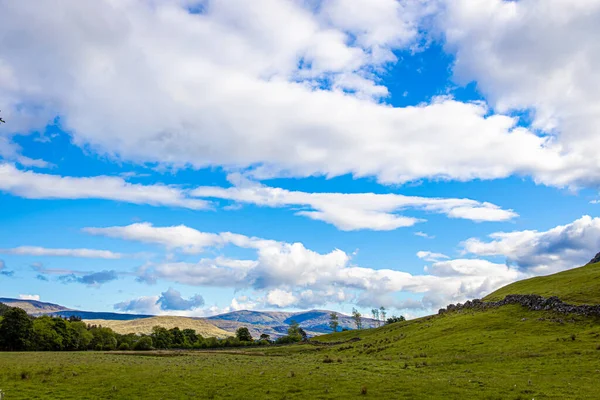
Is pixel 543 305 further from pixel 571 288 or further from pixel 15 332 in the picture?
pixel 15 332

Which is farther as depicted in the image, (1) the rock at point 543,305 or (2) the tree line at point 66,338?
(2) the tree line at point 66,338

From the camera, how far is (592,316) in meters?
60.0

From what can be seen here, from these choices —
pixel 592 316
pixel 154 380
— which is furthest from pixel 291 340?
pixel 154 380

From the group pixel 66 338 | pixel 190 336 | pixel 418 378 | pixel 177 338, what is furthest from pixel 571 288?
pixel 66 338

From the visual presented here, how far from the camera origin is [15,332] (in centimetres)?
13112

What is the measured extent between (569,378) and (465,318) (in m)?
46.7

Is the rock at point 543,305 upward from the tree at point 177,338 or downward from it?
upward

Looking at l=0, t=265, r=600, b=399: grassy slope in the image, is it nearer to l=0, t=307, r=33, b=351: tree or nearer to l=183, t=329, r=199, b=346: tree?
l=0, t=307, r=33, b=351: tree

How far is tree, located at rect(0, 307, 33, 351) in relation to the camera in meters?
131

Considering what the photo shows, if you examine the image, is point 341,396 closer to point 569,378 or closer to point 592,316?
point 569,378

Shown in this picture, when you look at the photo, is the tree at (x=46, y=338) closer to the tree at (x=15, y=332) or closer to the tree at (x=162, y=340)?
the tree at (x=15, y=332)

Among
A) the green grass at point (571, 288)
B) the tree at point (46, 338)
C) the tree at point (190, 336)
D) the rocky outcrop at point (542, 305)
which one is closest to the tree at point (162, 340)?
the tree at point (190, 336)

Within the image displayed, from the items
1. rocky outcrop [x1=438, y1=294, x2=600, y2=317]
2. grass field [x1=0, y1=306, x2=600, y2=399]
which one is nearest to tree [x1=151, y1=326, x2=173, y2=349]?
rocky outcrop [x1=438, y1=294, x2=600, y2=317]

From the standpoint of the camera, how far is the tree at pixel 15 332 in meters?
131
